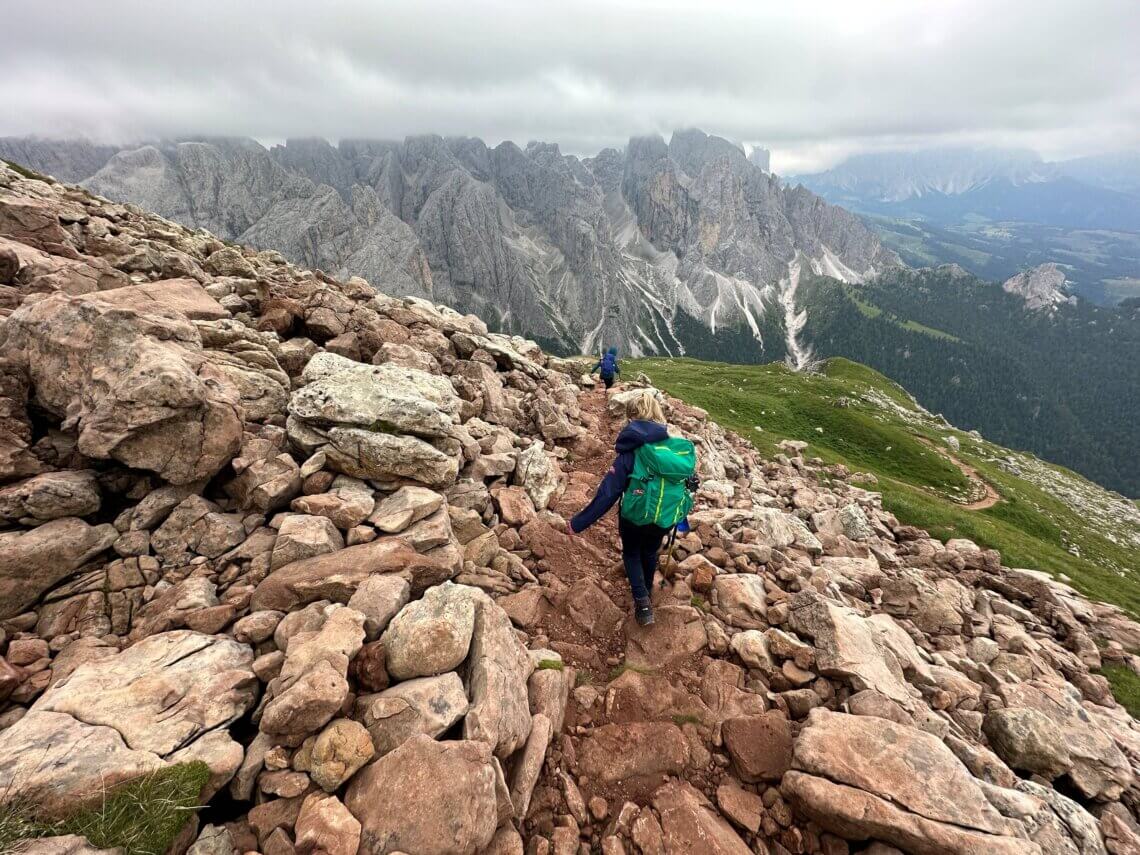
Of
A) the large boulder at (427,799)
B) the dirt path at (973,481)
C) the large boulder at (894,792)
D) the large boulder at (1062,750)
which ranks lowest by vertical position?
the dirt path at (973,481)

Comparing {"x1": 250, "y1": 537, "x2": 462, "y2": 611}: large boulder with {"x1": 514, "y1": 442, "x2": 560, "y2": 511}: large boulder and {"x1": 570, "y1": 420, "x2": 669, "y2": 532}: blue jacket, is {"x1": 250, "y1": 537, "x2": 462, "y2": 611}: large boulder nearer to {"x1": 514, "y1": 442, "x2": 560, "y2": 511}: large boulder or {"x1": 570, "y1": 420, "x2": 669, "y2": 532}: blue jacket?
{"x1": 570, "y1": 420, "x2": 669, "y2": 532}: blue jacket

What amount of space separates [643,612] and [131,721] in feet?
27.3

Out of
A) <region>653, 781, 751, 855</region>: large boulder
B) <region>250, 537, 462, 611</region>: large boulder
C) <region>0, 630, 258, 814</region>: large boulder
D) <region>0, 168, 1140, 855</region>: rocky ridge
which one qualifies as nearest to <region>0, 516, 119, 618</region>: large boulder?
<region>0, 168, 1140, 855</region>: rocky ridge

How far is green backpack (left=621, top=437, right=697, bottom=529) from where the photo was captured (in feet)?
30.1

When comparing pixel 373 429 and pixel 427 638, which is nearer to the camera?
pixel 427 638

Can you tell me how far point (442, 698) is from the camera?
22.1 feet

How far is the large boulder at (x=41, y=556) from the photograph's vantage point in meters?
7.62

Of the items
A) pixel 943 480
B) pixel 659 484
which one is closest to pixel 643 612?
pixel 659 484

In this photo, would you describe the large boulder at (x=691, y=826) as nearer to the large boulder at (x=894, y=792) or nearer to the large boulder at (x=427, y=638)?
the large boulder at (x=894, y=792)

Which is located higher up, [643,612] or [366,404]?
[366,404]

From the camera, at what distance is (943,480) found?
53969 mm

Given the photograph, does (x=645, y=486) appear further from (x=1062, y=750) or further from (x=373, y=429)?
(x=1062, y=750)

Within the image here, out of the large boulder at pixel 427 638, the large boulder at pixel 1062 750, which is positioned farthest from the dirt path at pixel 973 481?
the large boulder at pixel 427 638

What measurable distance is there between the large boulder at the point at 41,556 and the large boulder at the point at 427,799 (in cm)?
685
